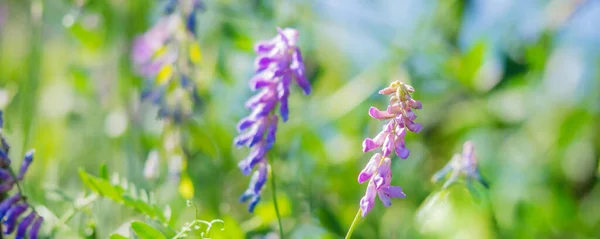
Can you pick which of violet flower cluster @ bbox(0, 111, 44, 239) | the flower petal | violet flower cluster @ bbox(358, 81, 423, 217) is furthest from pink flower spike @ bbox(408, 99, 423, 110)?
violet flower cluster @ bbox(0, 111, 44, 239)

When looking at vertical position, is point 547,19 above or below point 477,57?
above

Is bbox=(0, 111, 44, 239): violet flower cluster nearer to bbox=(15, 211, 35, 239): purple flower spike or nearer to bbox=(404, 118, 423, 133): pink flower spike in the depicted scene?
bbox=(15, 211, 35, 239): purple flower spike

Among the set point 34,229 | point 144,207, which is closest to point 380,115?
point 144,207

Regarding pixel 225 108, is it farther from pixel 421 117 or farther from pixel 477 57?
pixel 477 57

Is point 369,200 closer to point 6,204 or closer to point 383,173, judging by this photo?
point 383,173

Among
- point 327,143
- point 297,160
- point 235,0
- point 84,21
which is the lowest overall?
point 297,160

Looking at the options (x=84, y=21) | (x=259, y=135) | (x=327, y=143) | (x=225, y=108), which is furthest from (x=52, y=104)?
(x=259, y=135)
